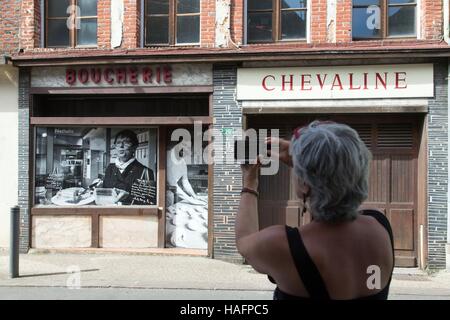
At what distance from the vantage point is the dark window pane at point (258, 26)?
10.1 m

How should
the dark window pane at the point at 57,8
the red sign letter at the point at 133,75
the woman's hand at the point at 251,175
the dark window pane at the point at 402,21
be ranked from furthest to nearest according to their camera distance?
1. the dark window pane at the point at 57,8
2. the red sign letter at the point at 133,75
3. the dark window pane at the point at 402,21
4. the woman's hand at the point at 251,175

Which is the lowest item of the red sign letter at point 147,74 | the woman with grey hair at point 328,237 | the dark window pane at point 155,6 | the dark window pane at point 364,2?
the woman with grey hair at point 328,237

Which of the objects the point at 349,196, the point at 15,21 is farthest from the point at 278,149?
the point at 15,21

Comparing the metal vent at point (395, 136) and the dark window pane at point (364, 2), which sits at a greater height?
the dark window pane at point (364, 2)

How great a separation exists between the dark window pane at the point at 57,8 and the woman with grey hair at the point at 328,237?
10127 millimetres

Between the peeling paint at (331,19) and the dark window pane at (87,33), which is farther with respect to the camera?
the dark window pane at (87,33)

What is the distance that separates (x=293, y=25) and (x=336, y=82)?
1.59 metres

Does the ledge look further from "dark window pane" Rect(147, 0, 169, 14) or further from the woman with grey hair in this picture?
the woman with grey hair

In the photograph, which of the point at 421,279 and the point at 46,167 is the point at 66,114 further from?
the point at 421,279

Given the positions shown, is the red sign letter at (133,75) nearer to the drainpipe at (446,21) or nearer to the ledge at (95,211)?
the ledge at (95,211)

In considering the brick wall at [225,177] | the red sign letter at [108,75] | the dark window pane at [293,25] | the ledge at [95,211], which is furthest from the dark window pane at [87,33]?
the dark window pane at [293,25]

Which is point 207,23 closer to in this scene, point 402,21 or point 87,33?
→ point 87,33
